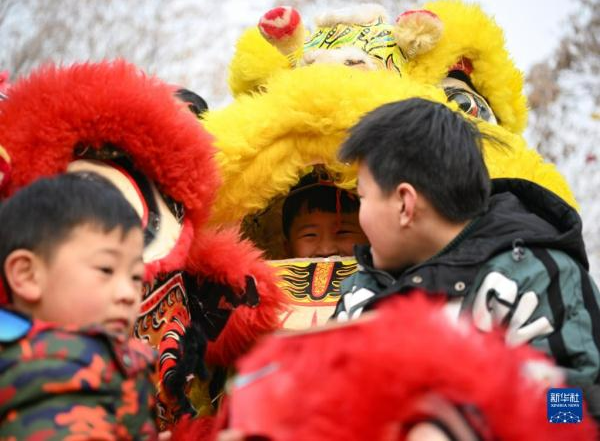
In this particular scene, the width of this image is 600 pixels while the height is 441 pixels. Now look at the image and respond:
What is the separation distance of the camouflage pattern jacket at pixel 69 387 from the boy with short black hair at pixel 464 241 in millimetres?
617

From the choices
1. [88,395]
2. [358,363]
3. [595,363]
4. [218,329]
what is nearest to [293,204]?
[218,329]

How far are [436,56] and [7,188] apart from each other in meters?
1.60

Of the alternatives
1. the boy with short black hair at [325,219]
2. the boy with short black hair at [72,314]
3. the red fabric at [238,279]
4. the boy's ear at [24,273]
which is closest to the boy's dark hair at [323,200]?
the boy with short black hair at [325,219]

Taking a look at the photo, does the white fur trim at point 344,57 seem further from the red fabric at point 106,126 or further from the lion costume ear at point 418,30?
the red fabric at point 106,126

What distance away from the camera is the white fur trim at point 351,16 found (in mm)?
3461

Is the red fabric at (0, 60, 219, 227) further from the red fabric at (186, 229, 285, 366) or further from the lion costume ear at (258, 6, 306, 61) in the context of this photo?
the lion costume ear at (258, 6, 306, 61)

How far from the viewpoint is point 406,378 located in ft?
4.19

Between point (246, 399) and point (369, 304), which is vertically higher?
point (369, 304)

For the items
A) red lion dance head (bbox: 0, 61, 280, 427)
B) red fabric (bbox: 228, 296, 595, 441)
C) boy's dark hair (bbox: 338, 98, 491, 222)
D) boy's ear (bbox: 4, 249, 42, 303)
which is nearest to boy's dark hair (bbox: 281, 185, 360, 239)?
red lion dance head (bbox: 0, 61, 280, 427)

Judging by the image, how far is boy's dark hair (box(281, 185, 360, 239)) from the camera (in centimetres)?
312

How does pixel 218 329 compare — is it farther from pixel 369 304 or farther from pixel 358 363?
pixel 358 363

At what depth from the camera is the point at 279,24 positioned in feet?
10.6

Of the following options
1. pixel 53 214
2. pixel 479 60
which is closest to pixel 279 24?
pixel 479 60

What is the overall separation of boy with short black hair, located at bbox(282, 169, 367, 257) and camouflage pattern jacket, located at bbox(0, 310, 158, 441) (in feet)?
4.91
